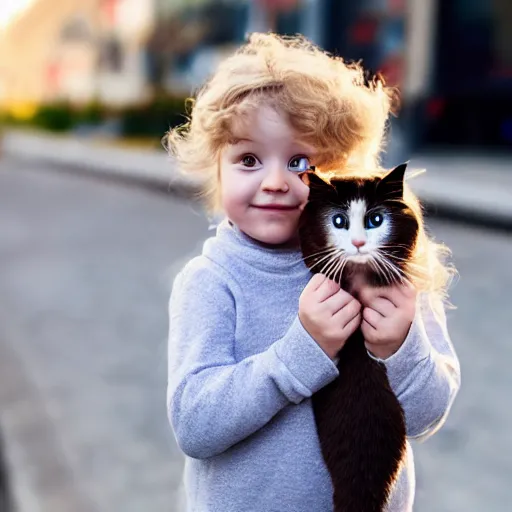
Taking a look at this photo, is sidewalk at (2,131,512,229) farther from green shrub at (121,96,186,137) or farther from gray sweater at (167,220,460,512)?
gray sweater at (167,220,460,512)

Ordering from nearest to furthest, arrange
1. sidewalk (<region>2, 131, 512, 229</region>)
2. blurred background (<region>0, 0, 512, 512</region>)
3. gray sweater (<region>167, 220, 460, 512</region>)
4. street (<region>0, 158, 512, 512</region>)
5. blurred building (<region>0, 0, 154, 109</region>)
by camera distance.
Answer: gray sweater (<region>167, 220, 460, 512</region>) < street (<region>0, 158, 512, 512</region>) < blurred background (<region>0, 0, 512, 512</region>) < sidewalk (<region>2, 131, 512, 229</region>) < blurred building (<region>0, 0, 154, 109</region>)

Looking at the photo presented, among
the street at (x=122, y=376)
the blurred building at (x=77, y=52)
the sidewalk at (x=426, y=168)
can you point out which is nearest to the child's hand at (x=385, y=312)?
the sidewalk at (x=426, y=168)

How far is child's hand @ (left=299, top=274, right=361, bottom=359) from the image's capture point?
121 cm

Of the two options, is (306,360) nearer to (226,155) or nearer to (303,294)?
(303,294)

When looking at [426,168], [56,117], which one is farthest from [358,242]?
[56,117]

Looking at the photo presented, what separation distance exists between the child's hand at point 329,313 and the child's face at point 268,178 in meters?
0.14

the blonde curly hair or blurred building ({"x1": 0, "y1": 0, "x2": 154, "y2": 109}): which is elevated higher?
the blonde curly hair

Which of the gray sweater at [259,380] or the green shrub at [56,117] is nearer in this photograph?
the gray sweater at [259,380]

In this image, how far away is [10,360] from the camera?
605cm

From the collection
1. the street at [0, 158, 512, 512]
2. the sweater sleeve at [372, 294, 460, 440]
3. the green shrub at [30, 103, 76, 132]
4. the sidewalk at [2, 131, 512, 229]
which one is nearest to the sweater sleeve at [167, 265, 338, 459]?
the sweater sleeve at [372, 294, 460, 440]

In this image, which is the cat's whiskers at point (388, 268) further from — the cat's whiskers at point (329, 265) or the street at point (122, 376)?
the street at point (122, 376)

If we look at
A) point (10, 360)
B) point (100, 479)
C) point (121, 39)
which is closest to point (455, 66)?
point (10, 360)

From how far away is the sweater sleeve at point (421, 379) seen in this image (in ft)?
4.14

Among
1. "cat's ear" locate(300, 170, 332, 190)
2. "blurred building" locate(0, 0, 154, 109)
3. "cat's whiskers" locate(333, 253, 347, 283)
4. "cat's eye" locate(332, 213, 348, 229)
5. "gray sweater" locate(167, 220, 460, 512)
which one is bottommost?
"blurred building" locate(0, 0, 154, 109)
